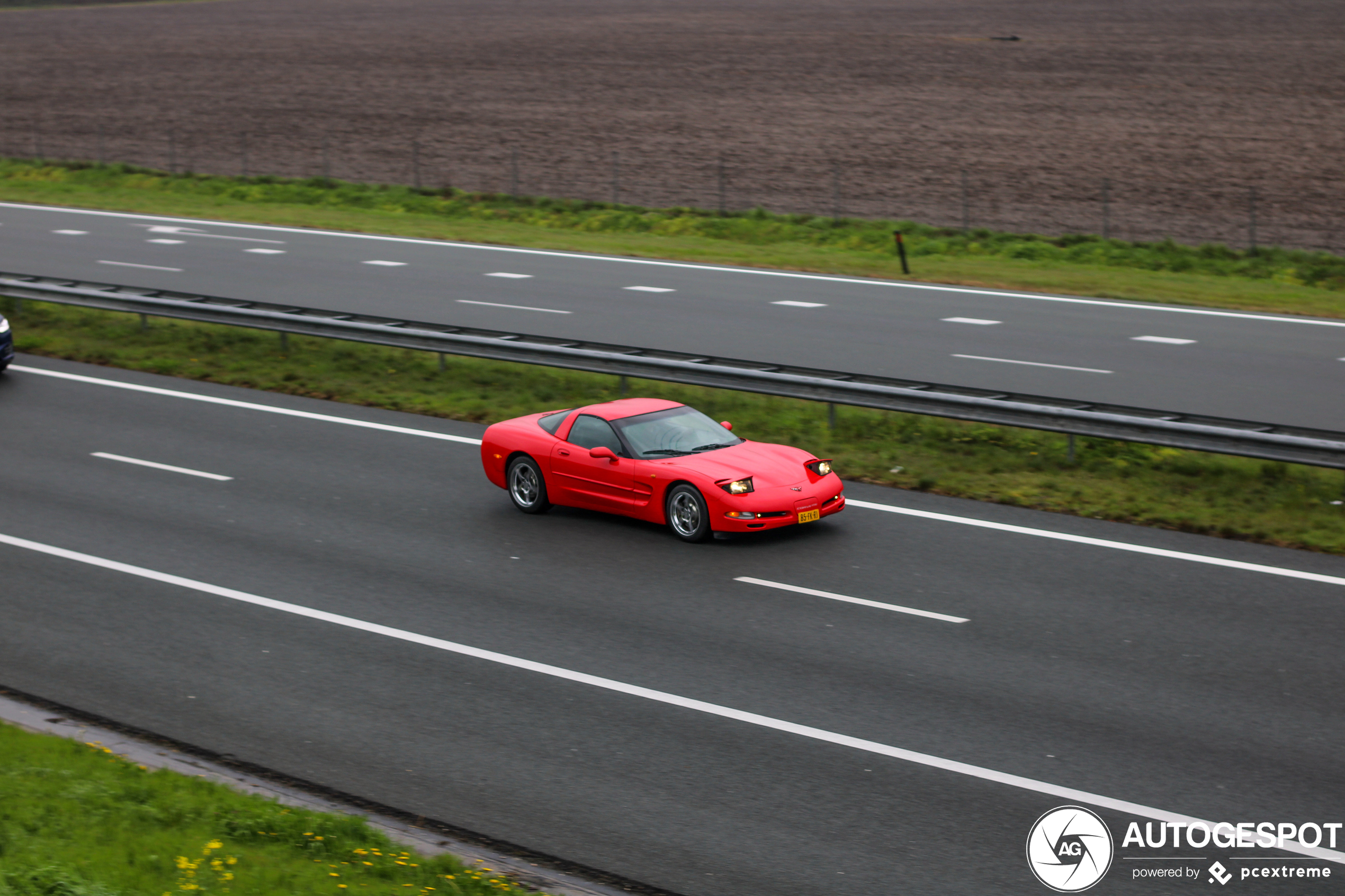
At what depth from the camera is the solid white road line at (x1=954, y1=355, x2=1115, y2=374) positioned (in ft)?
Result: 64.3

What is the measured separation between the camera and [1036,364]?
20.1m

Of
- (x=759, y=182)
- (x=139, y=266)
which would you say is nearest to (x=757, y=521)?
(x=139, y=266)

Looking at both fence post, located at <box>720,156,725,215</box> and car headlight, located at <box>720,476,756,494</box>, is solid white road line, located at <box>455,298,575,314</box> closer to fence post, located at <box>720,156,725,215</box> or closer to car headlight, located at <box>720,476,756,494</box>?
fence post, located at <box>720,156,725,215</box>

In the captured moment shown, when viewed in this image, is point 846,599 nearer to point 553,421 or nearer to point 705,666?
point 705,666

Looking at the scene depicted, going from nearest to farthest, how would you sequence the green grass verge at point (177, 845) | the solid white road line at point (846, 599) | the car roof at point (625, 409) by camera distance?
the green grass verge at point (177, 845) → the solid white road line at point (846, 599) → the car roof at point (625, 409)

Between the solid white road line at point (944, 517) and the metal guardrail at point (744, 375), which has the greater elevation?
the metal guardrail at point (744, 375)

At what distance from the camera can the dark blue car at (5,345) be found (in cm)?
2042

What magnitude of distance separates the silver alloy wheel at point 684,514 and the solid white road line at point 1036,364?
8.29m

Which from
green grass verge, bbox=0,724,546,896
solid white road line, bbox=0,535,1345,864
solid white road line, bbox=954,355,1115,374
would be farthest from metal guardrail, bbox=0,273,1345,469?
green grass verge, bbox=0,724,546,896

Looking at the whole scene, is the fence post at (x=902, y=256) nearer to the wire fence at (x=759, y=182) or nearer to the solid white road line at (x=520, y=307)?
the wire fence at (x=759, y=182)

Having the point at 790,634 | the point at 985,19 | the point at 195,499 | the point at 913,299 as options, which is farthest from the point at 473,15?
the point at 790,634

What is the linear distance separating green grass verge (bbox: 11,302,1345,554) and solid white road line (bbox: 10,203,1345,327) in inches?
356

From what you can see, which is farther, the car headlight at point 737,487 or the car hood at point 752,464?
the car hood at point 752,464

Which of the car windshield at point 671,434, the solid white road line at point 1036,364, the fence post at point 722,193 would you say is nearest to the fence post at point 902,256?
the fence post at point 722,193
